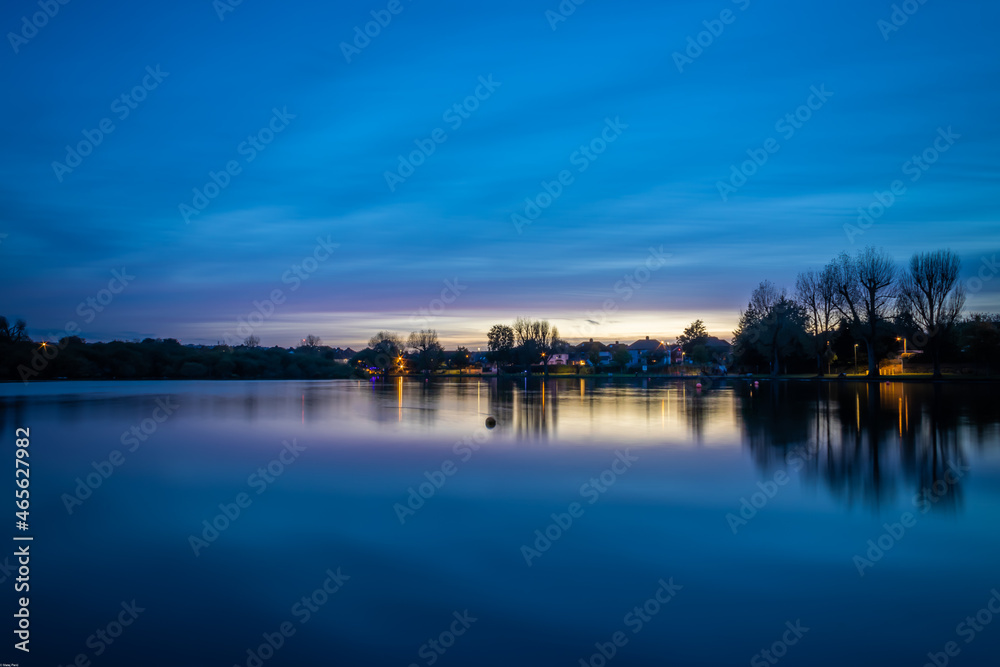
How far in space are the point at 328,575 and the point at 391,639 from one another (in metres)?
1.68

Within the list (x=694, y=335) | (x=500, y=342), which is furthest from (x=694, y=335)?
(x=500, y=342)

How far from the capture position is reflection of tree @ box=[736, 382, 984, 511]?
9930 mm

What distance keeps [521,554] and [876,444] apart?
1134 cm

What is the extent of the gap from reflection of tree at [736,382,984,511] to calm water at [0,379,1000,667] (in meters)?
0.12

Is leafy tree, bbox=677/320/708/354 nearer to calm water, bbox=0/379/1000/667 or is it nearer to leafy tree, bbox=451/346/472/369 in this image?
leafy tree, bbox=451/346/472/369

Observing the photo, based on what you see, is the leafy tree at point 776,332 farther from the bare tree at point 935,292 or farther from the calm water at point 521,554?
the calm water at point 521,554

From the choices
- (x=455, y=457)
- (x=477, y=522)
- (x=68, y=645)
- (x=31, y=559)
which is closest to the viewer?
(x=68, y=645)

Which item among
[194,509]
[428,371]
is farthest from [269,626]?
[428,371]

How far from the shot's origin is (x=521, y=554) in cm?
700

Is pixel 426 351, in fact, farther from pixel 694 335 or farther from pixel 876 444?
pixel 876 444

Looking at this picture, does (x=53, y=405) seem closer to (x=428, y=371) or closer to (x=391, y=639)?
(x=391, y=639)

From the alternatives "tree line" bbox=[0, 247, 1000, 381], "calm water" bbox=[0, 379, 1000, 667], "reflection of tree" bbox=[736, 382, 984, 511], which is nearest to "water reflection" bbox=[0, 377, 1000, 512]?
"reflection of tree" bbox=[736, 382, 984, 511]

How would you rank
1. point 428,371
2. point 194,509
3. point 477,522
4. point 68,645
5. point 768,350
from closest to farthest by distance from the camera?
1. point 68,645
2. point 477,522
3. point 194,509
4. point 768,350
5. point 428,371

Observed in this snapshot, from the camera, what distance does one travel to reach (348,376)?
113m
